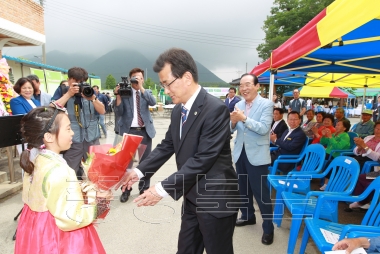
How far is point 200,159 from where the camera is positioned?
144 centimetres

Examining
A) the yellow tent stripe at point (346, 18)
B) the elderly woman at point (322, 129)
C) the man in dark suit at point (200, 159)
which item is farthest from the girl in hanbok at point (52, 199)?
the elderly woman at point (322, 129)

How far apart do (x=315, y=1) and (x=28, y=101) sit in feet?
75.4

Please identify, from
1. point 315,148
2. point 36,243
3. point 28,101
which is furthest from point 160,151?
point 28,101

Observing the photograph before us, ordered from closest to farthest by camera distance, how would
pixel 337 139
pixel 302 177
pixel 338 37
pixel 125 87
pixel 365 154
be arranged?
1. pixel 338 37
2. pixel 302 177
3. pixel 125 87
4. pixel 365 154
5. pixel 337 139

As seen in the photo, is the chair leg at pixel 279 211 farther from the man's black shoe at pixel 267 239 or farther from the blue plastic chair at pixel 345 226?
the blue plastic chair at pixel 345 226

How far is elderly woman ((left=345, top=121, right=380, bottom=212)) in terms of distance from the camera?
11.1ft

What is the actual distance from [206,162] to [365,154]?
3524mm

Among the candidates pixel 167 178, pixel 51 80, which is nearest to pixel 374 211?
pixel 167 178

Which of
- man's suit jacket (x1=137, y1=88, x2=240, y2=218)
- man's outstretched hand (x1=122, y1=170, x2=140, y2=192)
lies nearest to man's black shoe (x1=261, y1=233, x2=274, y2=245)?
man's suit jacket (x1=137, y1=88, x2=240, y2=218)

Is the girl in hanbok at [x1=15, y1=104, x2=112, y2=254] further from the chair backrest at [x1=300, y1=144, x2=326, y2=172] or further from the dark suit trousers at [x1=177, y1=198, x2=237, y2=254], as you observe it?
the chair backrest at [x1=300, y1=144, x2=326, y2=172]

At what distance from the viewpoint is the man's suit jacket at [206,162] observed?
1.46 m

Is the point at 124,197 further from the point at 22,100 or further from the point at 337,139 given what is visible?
the point at 337,139

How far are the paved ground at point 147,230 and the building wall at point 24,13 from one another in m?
6.54

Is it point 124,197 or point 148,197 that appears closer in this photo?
point 148,197
